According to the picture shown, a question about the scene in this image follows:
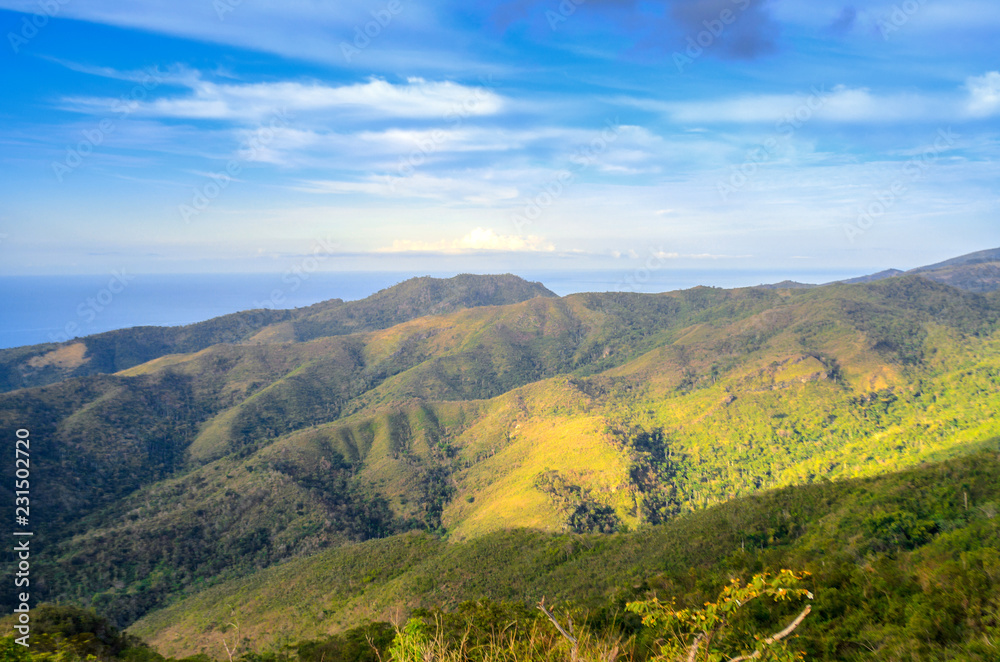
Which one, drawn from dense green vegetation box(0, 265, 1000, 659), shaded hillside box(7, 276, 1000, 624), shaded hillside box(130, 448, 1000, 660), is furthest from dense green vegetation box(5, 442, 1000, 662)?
shaded hillside box(7, 276, 1000, 624)

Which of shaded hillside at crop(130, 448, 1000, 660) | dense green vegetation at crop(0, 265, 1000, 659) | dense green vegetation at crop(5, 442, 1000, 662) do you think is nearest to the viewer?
dense green vegetation at crop(5, 442, 1000, 662)

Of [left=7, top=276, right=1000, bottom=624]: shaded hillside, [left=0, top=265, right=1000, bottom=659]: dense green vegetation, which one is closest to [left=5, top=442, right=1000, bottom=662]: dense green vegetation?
[left=0, top=265, right=1000, bottom=659]: dense green vegetation

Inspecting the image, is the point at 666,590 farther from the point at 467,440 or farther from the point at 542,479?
the point at 467,440

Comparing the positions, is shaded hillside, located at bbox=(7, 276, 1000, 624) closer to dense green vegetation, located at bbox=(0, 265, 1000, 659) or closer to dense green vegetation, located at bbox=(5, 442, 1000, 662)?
dense green vegetation, located at bbox=(0, 265, 1000, 659)

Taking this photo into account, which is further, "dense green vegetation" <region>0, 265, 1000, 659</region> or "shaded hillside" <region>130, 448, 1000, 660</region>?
"dense green vegetation" <region>0, 265, 1000, 659</region>

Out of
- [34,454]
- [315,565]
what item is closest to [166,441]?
[34,454]

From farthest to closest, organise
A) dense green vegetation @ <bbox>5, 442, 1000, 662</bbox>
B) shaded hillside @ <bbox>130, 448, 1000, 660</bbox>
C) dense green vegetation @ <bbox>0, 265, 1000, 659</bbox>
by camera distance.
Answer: dense green vegetation @ <bbox>0, 265, 1000, 659</bbox> < shaded hillside @ <bbox>130, 448, 1000, 660</bbox> < dense green vegetation @ <bbox>5, 442, 1000, 662</bbox>

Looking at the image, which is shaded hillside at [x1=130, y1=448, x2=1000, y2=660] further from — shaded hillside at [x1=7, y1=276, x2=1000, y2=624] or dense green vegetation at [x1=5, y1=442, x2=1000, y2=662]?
shaded hillside at [x1=7, y1=276, x2=1000, y2=624]

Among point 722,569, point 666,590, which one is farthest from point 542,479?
point 666,590

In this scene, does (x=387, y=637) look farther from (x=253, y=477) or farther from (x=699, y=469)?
(x=699, y=469)
